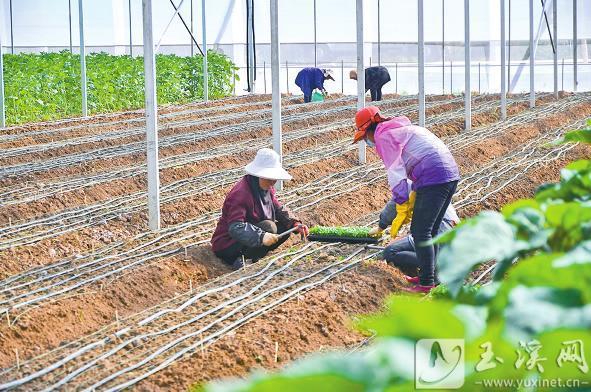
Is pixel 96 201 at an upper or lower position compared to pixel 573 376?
lower

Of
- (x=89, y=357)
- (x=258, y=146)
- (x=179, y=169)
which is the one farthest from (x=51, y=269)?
(x=258, y=146)

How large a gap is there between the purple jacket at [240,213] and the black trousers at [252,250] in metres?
0.04

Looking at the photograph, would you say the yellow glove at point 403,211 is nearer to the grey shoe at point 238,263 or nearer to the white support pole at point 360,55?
the grey shoe at point 238,263

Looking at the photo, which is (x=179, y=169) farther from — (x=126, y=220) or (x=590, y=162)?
(x=590, y=162)

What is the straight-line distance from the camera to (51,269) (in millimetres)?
7738

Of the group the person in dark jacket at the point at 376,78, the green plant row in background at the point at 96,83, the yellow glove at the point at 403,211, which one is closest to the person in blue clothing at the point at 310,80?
the person in dark jacket at the point at 376,78

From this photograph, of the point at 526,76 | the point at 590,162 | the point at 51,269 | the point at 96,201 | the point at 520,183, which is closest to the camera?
the point at 590,162

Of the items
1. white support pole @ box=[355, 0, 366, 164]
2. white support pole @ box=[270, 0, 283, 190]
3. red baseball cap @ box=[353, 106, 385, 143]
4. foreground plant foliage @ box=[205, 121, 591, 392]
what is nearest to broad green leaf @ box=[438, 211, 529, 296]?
foreground plant foliage @ box=[205, 121, 591, 392]

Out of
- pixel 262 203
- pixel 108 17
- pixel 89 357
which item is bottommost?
pixel 89 357

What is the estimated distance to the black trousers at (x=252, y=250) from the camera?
795 cm

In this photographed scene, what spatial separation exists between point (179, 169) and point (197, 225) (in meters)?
3.13

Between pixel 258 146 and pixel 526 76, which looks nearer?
pixel 258 146

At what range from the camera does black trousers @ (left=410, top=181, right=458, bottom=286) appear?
6.94m

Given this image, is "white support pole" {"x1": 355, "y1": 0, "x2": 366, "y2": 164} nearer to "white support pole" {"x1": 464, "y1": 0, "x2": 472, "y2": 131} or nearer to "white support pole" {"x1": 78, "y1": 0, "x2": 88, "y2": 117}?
"white support pole" {"x1": 464, "y1": 0, "x2": 472, "y2": 131}
